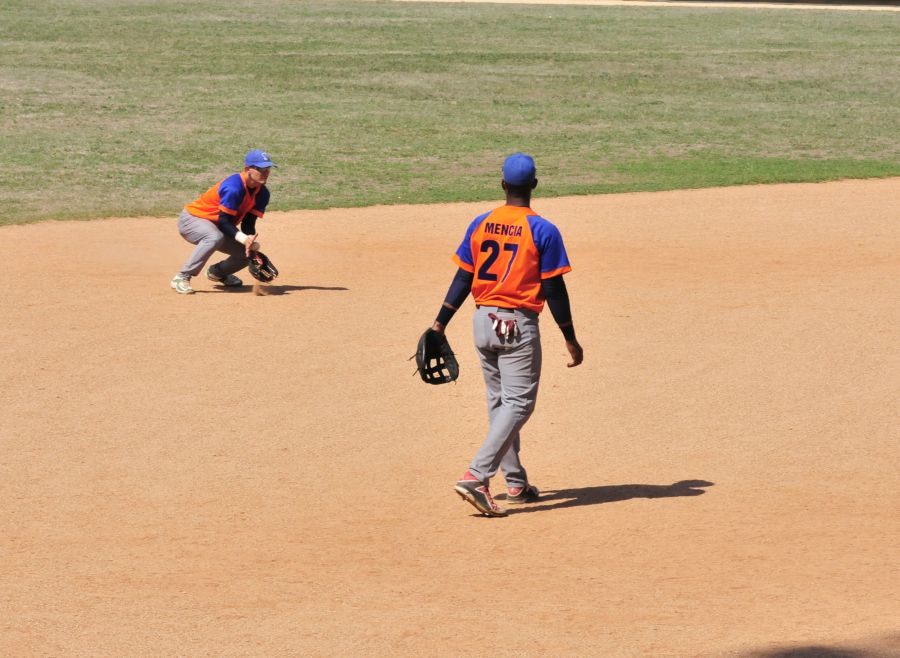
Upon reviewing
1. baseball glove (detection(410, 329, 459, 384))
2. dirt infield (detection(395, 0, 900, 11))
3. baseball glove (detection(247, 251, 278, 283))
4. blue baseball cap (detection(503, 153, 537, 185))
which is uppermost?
dirt infield (detection(395, 0, 900, 11))

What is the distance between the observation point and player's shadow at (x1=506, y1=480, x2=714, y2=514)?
767cm

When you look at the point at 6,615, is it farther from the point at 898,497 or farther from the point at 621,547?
the point at 898,497

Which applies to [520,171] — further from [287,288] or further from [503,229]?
[287,288]

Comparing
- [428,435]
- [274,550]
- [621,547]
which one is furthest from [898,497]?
[274,550]

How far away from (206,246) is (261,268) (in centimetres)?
63

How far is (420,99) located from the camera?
2720 centimetres

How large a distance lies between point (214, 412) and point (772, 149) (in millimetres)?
15754

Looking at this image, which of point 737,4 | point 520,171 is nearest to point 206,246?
point 520,171

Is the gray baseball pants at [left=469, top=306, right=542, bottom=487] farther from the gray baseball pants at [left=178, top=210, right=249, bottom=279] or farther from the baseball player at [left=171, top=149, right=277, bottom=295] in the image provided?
the gray baseball pants at [left=178, top=210, right=249, bottom=279]

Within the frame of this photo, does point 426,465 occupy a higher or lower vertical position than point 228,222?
lower

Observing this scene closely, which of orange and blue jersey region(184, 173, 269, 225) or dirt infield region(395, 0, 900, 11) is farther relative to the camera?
dirt infield region(395, 0, 900, 11)

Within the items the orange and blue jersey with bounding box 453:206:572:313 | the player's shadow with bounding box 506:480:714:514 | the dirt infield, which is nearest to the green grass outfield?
the dirt infield

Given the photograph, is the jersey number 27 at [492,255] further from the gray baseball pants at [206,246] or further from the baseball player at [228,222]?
the gray baseball pants at [206,246]

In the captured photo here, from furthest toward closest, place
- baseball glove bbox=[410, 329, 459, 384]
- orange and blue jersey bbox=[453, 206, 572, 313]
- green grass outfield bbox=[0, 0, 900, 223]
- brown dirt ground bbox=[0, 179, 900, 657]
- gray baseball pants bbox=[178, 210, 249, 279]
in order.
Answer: green grass outfield bbox=[0, 0, 900, 223] < gray baseball pants bbox=[178, 210, 249, 279] < baseball glove bbox=[410, 329, 459, 384] < orange and blue jersey bbox=[453, 206, 572, 313] < brown dirt ground bbox=[0, 179, 900, 657]
